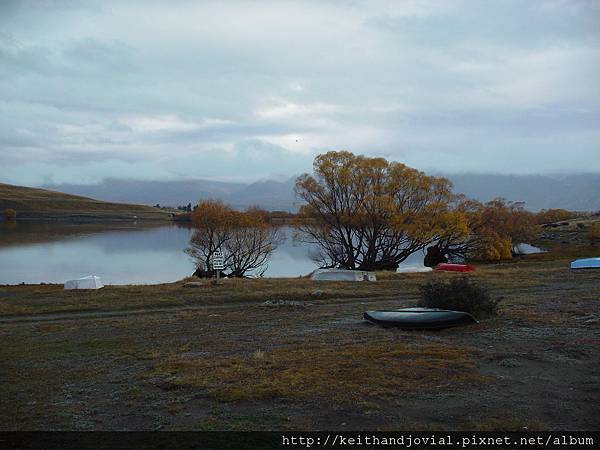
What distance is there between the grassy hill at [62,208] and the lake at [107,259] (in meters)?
65.4

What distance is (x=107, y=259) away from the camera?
57500mm

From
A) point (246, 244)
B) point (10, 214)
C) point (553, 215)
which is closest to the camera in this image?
point (246, 244)

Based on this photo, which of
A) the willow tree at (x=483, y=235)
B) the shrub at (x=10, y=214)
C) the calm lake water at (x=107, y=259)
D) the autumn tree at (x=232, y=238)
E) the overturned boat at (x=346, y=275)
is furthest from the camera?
the shrub at (x=10, y=214)

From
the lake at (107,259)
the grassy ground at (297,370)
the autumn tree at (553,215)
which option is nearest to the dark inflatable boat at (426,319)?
the grassy ground at (297,370)

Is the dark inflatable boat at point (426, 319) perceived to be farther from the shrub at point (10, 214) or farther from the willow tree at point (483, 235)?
the shrub at point (10, 214)

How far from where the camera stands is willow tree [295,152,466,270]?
4153cm

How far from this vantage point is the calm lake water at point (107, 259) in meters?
46.3

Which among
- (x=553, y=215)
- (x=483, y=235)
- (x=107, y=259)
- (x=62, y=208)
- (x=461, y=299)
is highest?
(x=62, y=208)

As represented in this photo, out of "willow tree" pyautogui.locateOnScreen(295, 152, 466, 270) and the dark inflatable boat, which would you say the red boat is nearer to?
"willow tree" pyautogui.locateOnScreen(295, 152, 466, 270)

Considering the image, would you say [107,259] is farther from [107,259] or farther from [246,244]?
[246,244]

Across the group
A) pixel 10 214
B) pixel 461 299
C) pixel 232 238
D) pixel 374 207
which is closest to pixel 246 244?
pixel 232 238

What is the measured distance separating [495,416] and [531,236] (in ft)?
231

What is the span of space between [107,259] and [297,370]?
2082 inches
